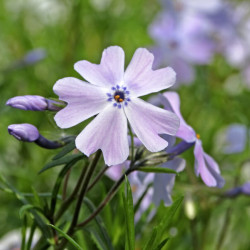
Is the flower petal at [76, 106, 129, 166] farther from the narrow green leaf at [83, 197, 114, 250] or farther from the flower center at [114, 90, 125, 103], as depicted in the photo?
the narrow green leaf at [83, 197, 114, 250]

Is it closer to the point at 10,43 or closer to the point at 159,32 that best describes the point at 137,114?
the point at 159,32

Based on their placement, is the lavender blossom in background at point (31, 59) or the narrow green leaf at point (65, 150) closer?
the narrow green leaf at point (65, 150)

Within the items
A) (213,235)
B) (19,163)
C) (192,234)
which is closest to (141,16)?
(19,163)

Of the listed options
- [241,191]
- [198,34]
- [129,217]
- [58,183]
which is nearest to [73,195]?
[58,183]

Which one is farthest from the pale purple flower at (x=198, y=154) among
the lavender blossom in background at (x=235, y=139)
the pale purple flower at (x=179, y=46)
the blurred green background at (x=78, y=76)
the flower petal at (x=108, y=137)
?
the pale purple flower at (x=179, y=46)

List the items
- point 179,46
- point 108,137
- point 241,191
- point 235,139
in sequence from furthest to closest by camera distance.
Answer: point 179,46, point 235,139, point 241,191, point 108,137

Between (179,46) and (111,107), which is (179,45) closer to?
(179,46)

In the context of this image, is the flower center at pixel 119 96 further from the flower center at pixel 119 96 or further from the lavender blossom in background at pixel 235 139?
the lavender blossom in background at pixel 235 139
